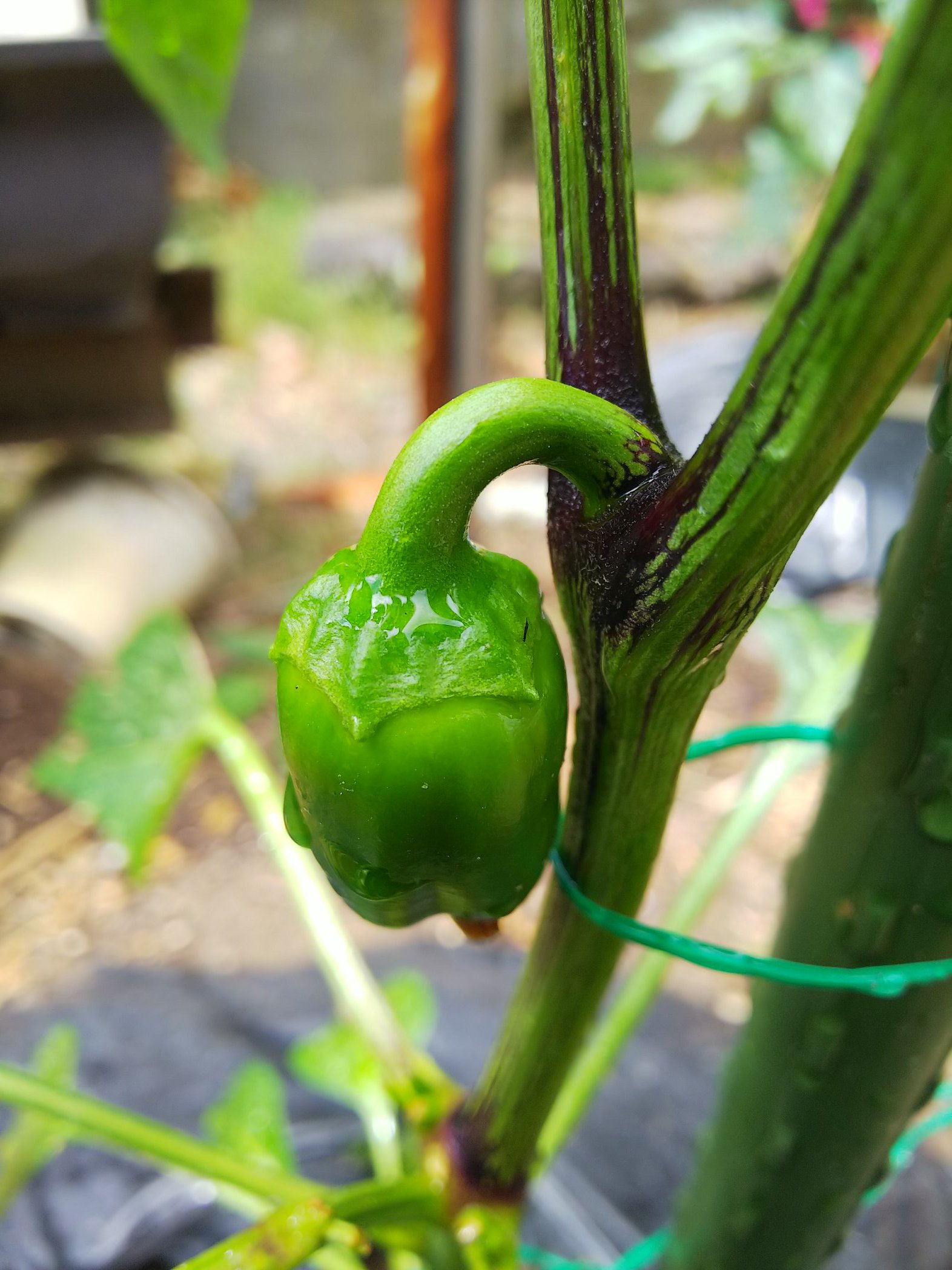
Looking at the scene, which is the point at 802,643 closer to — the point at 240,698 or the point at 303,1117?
the point at 240,698

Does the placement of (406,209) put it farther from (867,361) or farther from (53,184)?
(867,361)

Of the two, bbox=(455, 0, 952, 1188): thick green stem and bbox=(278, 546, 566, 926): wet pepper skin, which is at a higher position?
bbox=(455, 0, 952, 1188): thick green stem

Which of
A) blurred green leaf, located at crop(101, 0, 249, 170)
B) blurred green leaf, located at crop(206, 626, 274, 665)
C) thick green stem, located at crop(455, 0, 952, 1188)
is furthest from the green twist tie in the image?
blurred green leaf, located at crop(206, 626, 274, 665)

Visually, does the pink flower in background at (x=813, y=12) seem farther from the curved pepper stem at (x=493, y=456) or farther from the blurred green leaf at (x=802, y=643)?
the curved pepper stem at (x=493, y=456)

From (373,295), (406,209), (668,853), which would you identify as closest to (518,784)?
(668,853)

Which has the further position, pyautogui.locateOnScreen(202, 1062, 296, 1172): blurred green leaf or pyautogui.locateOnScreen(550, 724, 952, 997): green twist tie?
pyautogui.locateOnScreen(202, 1062, 296, 1172): blurred green leaf

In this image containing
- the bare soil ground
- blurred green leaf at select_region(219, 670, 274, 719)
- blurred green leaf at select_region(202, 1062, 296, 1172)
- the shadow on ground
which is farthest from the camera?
the bare soil ground

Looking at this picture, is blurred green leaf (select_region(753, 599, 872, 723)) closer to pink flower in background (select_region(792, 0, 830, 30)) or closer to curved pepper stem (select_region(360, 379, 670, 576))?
curved pepper stem (select_region(360, 379, 670, 576))
